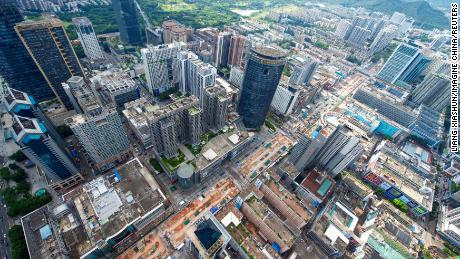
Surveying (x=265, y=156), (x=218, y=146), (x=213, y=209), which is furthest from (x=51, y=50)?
Answer: (x=265, y=156)

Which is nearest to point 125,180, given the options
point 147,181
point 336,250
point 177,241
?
point 147,181

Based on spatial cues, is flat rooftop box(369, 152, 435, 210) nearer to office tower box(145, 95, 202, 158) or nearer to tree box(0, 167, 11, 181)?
office tower box(145, 95, 202, 158)

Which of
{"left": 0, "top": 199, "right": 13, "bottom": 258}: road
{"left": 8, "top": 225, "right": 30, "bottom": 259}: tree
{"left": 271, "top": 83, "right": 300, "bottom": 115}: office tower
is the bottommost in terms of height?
{"left": 0, "top": 199, "right": 13, "bottom": 258}: road

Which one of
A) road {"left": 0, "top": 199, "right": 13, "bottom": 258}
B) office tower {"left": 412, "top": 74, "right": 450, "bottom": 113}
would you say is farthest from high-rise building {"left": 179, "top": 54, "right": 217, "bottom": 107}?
office tower {"left": 412, "top": 74, "right": 450, "bottom": 113}

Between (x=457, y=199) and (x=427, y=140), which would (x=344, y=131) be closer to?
(x=457, y=199)

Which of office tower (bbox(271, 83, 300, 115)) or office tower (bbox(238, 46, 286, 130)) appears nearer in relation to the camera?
office tower (bbox(238, 46, 286, 130))

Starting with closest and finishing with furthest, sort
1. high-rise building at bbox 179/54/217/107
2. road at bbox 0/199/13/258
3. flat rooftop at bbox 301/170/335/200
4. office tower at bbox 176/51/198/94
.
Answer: road at bbox 0/199/13/258
flat rooftop at bbox 301/170/335/200
high-rise building at bbox 179/54/217/107
office tower at bbox 176/51/198/94

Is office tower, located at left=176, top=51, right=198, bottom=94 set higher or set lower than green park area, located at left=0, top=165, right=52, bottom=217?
higher

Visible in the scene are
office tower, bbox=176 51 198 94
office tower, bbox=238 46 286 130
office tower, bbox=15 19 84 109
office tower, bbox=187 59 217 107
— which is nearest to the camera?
office tower, bbox=15 19 84 109
